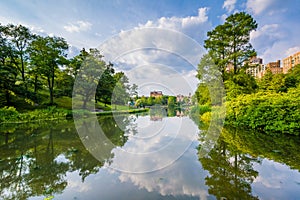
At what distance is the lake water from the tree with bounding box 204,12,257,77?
9.14 m

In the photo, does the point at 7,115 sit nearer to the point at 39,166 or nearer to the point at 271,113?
the point at 39,166

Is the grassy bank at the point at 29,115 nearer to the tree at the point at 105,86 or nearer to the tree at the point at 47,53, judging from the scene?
the tree at the point at 47,53

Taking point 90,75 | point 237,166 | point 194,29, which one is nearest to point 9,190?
point 237,166

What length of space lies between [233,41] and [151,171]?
45.0 ft

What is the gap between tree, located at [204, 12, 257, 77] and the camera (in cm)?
1257

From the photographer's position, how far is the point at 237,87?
1202cm

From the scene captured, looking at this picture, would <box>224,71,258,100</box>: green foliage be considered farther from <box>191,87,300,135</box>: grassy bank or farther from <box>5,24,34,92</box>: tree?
<box>5,24,34,92</box>: tree

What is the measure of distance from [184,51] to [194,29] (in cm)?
175

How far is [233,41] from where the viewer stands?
1332cm

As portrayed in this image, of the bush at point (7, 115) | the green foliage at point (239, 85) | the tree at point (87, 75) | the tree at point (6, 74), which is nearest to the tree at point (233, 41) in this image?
the green foliage at point (239, 85)

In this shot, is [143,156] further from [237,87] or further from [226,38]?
[226,38]

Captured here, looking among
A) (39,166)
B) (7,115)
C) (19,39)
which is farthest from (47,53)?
(39,166)

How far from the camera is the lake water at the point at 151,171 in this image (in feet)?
8.81

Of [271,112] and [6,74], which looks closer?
[271,112]
